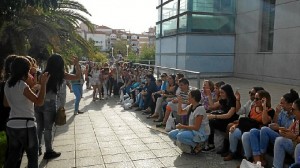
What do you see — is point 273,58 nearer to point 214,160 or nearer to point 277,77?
point 277,77

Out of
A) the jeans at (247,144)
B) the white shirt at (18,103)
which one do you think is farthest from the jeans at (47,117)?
the jeans at (247,144)

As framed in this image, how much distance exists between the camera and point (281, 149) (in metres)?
3.85

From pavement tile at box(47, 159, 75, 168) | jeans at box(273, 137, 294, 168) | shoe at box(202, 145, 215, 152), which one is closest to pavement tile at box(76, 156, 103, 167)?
pavement tile at box(47, 159, 75, 168)

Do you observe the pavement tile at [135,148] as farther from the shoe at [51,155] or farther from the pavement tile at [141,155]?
the shoe at [51,155]

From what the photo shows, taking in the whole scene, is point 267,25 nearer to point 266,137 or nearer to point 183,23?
point 183,23

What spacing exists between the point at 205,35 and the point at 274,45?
438 centimetres

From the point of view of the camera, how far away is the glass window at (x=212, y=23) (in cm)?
1734

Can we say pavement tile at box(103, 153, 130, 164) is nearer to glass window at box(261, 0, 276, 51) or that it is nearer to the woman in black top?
the woman in black top

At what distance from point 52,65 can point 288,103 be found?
3823 mm

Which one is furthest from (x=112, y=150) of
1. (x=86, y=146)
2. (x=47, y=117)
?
(x=47, y=117)

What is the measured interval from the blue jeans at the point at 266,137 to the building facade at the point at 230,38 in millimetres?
10911

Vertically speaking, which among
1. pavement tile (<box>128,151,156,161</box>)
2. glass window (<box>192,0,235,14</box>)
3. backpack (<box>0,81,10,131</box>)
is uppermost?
glass window (<box>192,0,235,14</box>)

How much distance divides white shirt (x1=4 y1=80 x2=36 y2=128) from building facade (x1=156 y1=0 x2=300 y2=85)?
13.4 m

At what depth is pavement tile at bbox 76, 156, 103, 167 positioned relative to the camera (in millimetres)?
4723
